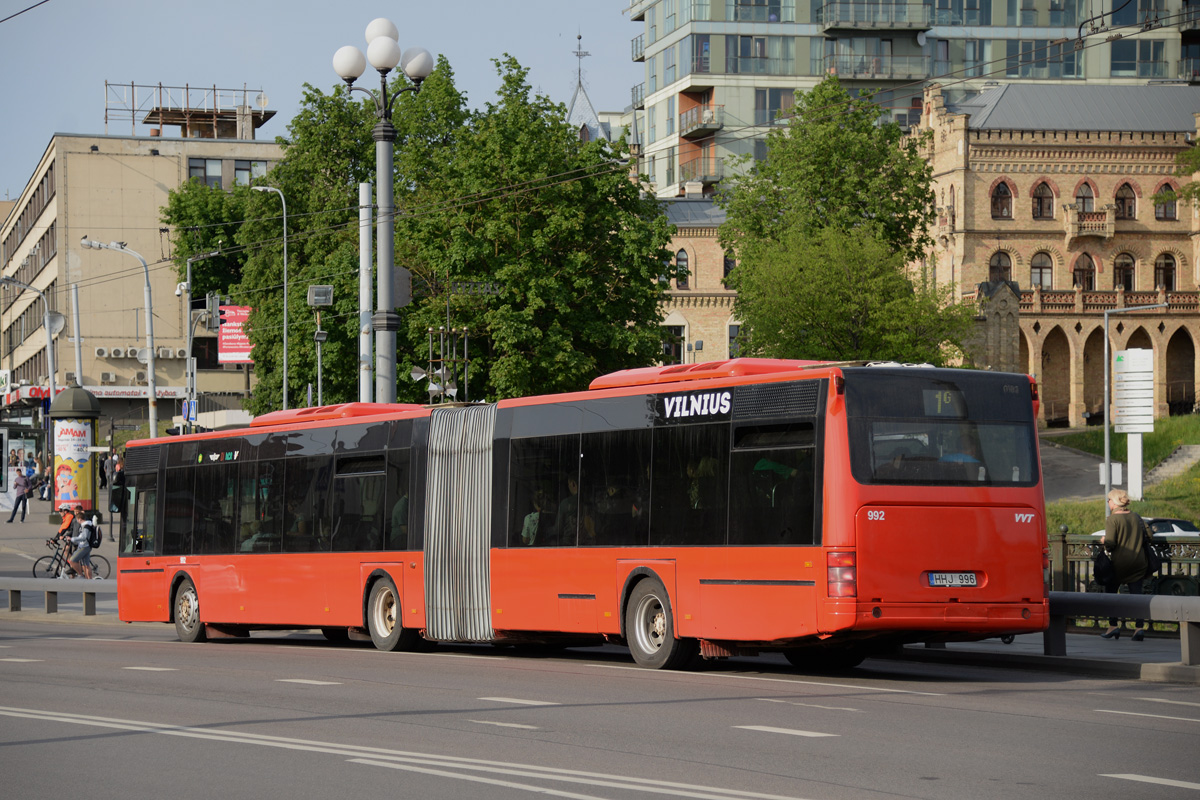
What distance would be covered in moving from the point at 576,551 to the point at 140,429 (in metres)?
71.4

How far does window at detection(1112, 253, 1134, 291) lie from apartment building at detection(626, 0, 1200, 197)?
18.0 m

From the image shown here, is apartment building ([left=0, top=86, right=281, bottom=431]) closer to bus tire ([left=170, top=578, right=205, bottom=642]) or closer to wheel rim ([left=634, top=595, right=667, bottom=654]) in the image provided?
bus tire ([left=170, top=578, right=205, bottom=642])

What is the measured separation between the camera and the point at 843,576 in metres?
14.6

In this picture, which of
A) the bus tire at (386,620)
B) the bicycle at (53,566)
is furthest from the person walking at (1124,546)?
the bicycle at (53,566)

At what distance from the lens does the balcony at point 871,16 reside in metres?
98.1

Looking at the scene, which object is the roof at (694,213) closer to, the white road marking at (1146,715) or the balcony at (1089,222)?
the balcony at (1089,222)

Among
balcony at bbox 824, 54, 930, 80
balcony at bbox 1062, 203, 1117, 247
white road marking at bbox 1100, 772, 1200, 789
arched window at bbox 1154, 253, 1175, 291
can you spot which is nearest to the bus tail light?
white road marking at bbox 1100, 772, 1200, 789

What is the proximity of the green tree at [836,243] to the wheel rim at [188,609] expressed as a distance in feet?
134

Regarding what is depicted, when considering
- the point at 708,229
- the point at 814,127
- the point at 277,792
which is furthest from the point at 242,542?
the point at 708,229

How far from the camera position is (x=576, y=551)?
699 inches

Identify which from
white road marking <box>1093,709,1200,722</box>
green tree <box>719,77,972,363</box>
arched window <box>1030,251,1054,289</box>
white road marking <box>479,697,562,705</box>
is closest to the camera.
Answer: white road marking <box>1093,709,1200,722</box>

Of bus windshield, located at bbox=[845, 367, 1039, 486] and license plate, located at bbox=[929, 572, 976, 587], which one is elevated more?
bus windshield, located at bbox=[845, 367, 1039, 486]

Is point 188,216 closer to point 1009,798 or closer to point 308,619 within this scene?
point 308,619

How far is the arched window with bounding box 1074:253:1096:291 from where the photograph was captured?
84.0m
